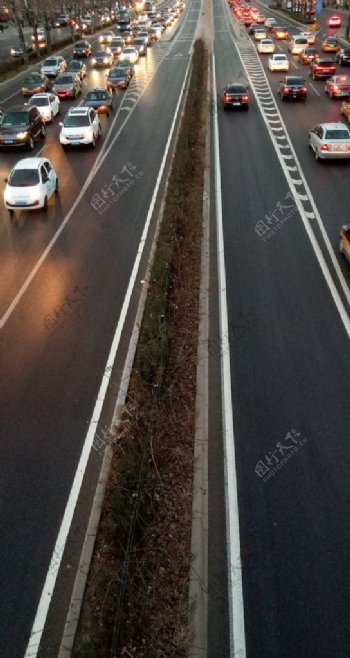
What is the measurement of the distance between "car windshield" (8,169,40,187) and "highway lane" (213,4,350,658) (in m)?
7.08

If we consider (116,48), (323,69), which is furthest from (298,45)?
(116,48)

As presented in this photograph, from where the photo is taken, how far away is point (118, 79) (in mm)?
39438

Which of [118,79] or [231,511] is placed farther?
[118,79]

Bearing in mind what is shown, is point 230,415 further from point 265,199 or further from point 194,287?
point 265,199

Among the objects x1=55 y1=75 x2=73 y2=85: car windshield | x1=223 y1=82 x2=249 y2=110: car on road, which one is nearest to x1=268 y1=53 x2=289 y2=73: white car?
x1=223 y1=82 x2=249 y2=110: car on road

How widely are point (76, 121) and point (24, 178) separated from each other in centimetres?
889

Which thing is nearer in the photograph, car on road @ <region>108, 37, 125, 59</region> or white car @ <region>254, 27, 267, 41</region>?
car on road @ <region>108, 37, 125, 59</region>

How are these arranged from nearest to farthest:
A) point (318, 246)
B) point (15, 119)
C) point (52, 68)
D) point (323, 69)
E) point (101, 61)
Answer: point (318, 246) < point (15, 119) < point (323, 69) < point (52, 68) < point (101, 61)

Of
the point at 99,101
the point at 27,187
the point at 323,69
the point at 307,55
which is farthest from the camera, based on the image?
the point at 307,55

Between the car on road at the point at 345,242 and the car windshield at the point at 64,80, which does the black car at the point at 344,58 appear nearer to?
the car windshield at the point at 64,80

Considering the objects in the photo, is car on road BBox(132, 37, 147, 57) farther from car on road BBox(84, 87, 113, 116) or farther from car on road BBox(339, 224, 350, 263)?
car on road BBox(339, 224, 350, 263)

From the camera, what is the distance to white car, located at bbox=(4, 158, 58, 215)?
18078 mm

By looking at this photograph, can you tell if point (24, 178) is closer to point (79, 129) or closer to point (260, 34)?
point (79, 129)

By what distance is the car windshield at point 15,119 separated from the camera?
2608 centimetres
